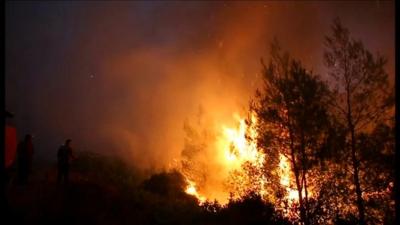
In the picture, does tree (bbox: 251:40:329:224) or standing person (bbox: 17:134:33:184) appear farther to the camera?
tree (bbox: 251:40:329:224)

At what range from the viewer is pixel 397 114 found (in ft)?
28.2

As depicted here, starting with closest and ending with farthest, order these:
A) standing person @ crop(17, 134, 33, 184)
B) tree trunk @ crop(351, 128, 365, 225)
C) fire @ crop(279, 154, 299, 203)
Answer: standing person @ crop(17, 134, 33, 184)
tree trunk @ crop(351, 128, 365, 225)
fire @ crop(279, 154, 299, 203)

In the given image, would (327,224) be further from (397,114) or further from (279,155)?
(397,114)

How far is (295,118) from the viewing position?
79.4 ft

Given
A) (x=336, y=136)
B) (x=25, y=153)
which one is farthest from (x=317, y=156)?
(x=25, y=153)

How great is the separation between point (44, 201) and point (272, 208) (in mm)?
12397

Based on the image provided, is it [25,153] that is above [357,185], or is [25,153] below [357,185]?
above

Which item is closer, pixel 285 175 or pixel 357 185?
pixel 357 185

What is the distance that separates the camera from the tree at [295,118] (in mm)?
23531

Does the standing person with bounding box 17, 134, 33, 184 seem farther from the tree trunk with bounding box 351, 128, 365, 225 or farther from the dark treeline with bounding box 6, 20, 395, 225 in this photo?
the tree trunk with bounding box 351, 128, 365, 225

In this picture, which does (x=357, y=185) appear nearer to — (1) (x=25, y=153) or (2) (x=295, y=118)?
(2) (x=295, y=118)

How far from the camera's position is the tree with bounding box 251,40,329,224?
23531 mm

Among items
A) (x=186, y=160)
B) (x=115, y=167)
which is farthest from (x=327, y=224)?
(x=186, y=160)

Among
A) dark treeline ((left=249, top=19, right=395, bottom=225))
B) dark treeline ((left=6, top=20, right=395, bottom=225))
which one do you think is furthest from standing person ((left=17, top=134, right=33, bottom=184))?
dark treeline ((left=249, top=19, right=395, bottom=225))
